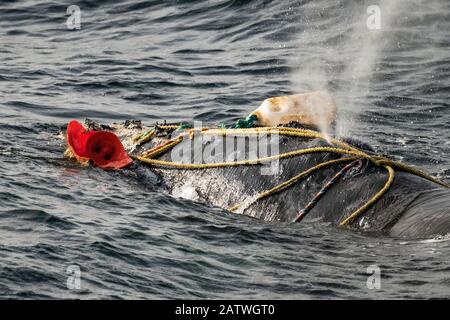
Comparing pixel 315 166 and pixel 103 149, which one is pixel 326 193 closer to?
pixel 315 166

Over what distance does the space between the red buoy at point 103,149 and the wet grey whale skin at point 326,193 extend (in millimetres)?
602

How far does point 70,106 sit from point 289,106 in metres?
5.51

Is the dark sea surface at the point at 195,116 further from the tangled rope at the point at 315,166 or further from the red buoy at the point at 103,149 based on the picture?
the tangled rope at the point at 315,166

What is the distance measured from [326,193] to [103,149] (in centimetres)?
377

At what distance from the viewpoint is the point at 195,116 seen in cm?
1755

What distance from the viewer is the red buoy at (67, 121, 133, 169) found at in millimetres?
13688

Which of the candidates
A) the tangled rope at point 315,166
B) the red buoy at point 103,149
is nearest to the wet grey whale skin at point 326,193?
the tangled rope at point 315,166

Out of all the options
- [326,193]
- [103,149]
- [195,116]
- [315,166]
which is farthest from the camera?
[195,116]

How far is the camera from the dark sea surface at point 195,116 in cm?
962

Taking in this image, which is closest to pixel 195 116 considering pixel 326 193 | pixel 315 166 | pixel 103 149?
pixel 103 149

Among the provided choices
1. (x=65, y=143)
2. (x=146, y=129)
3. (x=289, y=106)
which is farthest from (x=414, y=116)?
(x=65, y=143)

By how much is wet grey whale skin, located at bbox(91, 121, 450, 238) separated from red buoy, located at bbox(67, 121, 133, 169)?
60 cm

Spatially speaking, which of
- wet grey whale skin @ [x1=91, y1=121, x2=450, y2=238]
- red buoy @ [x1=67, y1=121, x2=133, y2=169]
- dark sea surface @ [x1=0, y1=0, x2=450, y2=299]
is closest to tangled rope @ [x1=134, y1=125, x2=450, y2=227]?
wet grey whale skin @ [x1=91, y1=121, x2=450, y2=238]

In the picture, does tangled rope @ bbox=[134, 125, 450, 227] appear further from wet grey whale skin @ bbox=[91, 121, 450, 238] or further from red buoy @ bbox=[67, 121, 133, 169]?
red buoy @ bbox=[67, 121, 133, 169]
